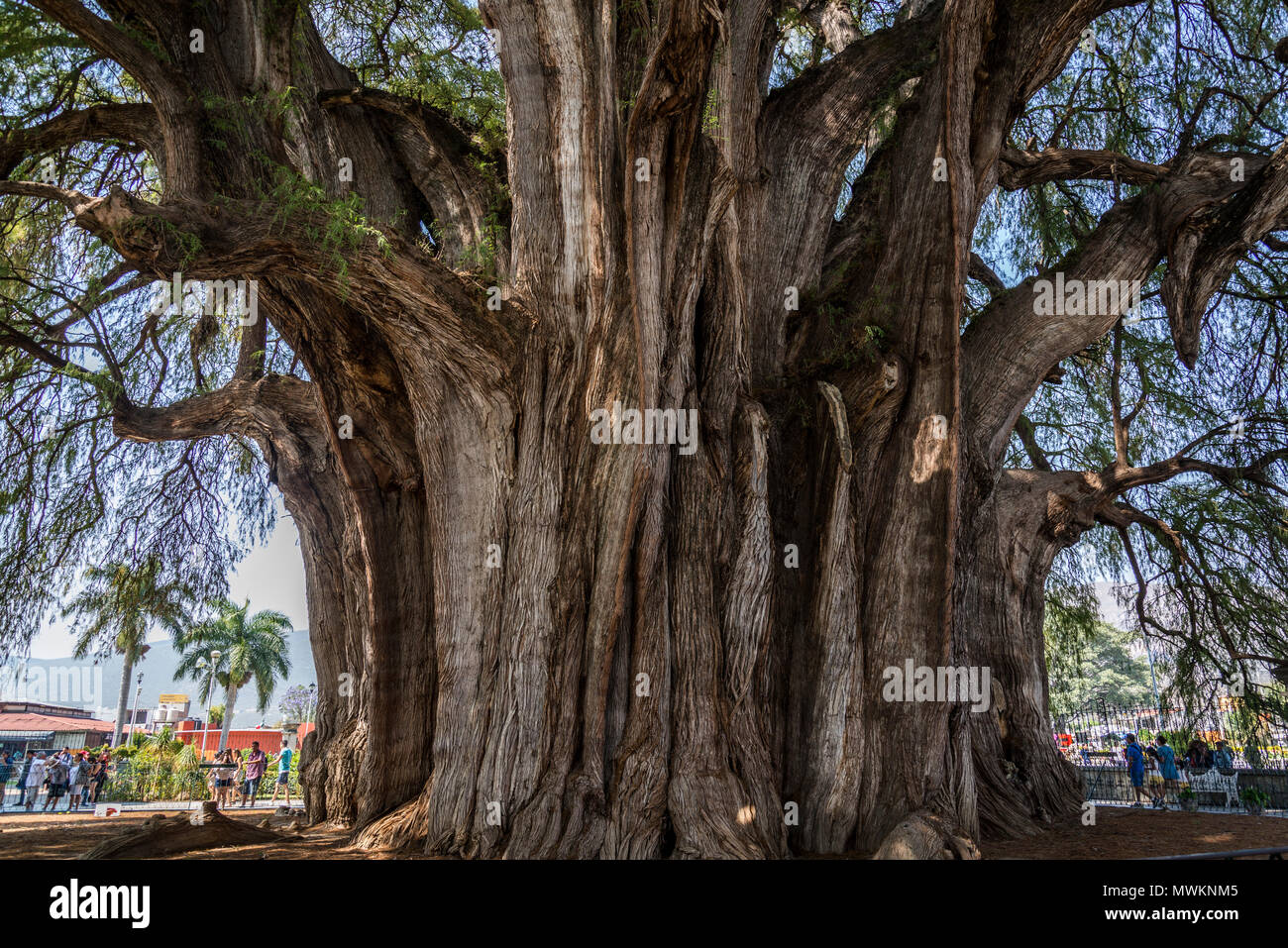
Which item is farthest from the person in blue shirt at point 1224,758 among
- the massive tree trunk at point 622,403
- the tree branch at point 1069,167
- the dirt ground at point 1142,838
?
the tree branch at point 1069,167

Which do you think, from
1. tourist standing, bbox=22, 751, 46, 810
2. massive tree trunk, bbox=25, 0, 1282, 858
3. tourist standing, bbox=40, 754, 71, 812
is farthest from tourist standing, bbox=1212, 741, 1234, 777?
tourist standing, bbox=22, 751, 46, 810

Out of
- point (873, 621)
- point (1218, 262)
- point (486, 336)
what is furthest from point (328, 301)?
point (1218, 262)

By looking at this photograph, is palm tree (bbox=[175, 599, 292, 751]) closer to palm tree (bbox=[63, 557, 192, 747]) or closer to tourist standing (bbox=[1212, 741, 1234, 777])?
palm tree (bbox=[63, 557, 192, 747])

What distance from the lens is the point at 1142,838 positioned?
269 inches

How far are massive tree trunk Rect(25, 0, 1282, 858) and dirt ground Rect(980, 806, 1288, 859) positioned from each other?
485mm

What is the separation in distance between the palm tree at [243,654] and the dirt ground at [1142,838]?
33.5 metres

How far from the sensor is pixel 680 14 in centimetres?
432

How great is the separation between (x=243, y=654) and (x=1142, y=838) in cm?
3581

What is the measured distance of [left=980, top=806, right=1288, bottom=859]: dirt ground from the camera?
6.07 meters

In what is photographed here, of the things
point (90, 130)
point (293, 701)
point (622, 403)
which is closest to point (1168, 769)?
point (622, 403)

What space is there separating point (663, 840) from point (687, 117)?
165 inches

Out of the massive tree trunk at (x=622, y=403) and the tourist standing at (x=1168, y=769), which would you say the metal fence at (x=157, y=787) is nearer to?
the massive tree trunk at (x=622, y=403)

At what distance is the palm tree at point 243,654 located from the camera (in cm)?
3541

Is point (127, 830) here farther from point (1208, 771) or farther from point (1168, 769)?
point (1208, 771)
